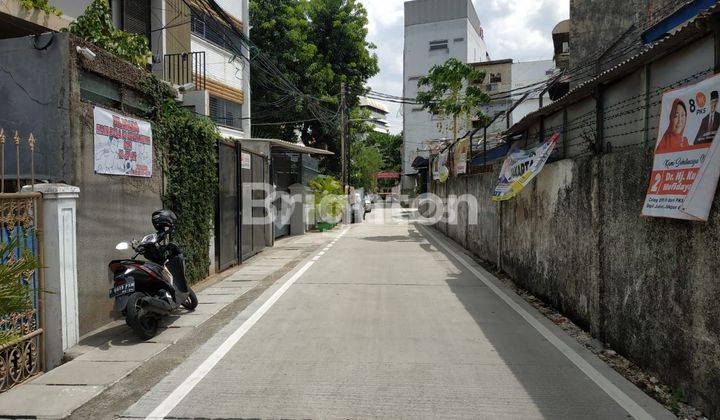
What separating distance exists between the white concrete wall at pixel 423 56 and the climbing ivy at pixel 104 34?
46.6m

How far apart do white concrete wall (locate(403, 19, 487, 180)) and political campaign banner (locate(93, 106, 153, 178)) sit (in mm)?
46843

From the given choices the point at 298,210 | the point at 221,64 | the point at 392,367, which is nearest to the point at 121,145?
the point at 392,367

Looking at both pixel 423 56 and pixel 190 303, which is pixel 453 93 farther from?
pixel 423 56

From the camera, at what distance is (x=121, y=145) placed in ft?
22.1

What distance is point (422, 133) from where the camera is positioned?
5488cm

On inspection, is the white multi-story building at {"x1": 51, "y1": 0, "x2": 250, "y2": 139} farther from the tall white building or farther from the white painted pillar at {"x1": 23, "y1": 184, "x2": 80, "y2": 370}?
the tall white building

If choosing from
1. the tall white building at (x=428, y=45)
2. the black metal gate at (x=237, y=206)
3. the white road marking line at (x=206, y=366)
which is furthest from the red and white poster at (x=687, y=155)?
the tall white building at (x=428, y=45)

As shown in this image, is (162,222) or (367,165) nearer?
(162,222)

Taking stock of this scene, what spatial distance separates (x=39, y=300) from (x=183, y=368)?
59.3 inches

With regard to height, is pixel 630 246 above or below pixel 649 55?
below

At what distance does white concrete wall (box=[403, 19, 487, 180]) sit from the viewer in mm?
53000

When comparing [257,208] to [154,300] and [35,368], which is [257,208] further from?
[35,368]

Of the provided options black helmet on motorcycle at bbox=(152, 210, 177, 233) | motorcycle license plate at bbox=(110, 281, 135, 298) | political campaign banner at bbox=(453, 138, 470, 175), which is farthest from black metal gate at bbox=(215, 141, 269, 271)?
political campaign banner at bbox=(453, 138, 470, 175)

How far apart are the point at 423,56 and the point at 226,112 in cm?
4014
